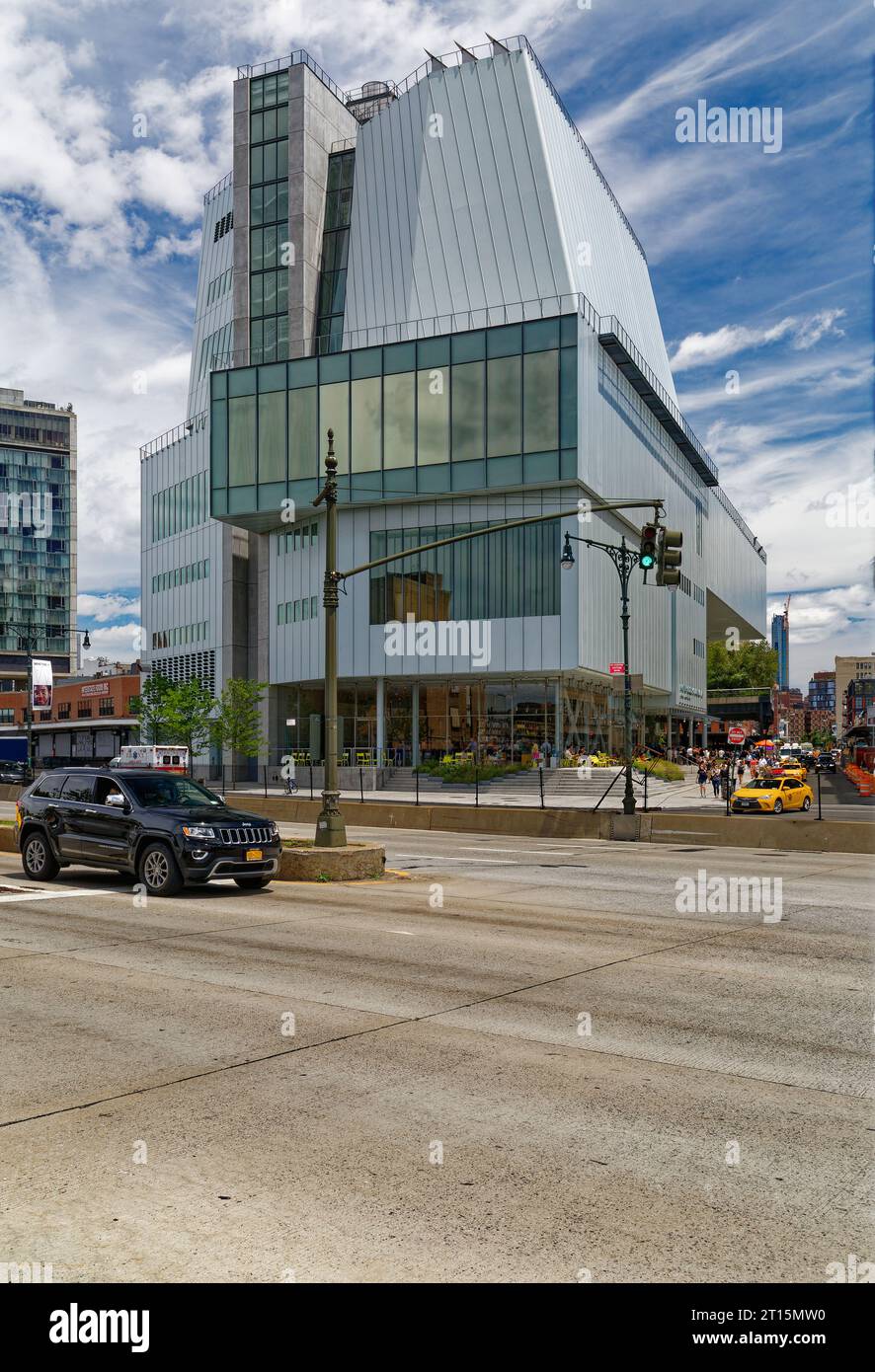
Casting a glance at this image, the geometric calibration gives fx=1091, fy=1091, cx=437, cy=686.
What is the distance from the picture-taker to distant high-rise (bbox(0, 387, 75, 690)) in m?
178

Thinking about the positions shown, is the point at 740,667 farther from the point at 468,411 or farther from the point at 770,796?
the point at 770,796

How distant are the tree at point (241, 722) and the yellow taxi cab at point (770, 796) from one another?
102 ft

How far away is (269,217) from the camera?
69.7m

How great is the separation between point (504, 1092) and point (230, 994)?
3.31 metres

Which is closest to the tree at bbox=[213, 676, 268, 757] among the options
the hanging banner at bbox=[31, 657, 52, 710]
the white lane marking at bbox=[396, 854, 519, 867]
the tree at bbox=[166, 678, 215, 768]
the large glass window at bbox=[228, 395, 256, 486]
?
the tree at bbox=[166, 678, 215, 768]

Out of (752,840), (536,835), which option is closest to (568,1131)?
(752,840)

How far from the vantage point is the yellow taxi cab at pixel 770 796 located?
126 ft

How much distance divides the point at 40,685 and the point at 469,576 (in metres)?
23.5

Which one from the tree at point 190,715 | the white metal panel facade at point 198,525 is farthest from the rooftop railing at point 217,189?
the tree at point 190,715

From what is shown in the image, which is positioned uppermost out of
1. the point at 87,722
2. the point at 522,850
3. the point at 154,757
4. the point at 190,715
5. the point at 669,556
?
the point at 669,556

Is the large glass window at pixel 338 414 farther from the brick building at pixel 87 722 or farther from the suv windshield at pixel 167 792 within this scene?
the suv windshield at pixel 167 792

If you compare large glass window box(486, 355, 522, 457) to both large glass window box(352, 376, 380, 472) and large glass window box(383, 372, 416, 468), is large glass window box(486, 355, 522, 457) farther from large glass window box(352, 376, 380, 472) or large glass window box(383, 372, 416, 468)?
large glass window box(352, 376, 380, 472)

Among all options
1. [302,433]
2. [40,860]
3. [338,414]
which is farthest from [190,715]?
[40,860]

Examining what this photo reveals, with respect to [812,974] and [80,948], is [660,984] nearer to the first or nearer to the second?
[812,974]
